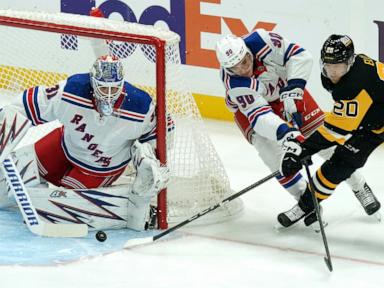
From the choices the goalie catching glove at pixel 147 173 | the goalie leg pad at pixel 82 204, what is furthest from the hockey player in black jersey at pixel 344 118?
the goalie leg pad at pixel 82 204

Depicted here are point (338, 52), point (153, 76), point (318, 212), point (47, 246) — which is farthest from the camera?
point (153, 76)

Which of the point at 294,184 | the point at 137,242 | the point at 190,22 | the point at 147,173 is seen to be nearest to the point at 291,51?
the point at 294,184

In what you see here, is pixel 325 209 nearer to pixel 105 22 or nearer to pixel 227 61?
pixel 227 61

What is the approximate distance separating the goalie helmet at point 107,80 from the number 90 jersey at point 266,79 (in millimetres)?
490

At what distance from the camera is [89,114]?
196 inches

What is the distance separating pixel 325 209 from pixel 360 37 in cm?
108

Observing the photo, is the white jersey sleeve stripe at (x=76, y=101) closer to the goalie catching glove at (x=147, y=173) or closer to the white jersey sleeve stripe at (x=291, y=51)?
the goalie catching glove at (x=147, y=173)

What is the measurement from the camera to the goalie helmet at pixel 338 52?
461cm

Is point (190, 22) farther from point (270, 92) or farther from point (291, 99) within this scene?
point (291, 99)

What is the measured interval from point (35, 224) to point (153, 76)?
0.87 metres

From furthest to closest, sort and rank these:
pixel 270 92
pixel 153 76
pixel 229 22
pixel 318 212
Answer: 1. pixel 229 22
2. pixel 153 76
3. pixel 270 92
4. pixel 318 212

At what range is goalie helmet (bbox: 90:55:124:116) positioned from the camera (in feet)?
15.8

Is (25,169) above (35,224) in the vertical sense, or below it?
above

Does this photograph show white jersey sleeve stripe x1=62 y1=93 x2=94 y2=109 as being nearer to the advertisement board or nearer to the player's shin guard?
the player's shin guard
